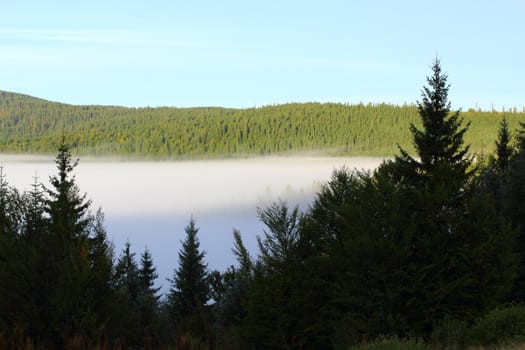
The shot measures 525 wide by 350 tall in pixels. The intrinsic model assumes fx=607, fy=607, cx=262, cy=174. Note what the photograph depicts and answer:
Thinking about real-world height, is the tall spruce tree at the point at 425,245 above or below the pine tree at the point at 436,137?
below

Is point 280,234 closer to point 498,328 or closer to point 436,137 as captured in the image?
point 436,137

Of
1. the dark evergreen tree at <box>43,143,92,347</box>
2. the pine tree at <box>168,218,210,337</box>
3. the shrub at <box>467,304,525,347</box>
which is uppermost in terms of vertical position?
the shrub at <box>467,304,525,347</box>

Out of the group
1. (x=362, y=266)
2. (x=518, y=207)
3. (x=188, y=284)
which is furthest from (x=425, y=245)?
(x=188, y=284)

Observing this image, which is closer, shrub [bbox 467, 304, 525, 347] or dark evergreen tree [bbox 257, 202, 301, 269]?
shrub [bbox 467, 304, 525, 347]

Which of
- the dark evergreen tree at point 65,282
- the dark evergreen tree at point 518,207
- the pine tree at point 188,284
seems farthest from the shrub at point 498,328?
the pine tree at point 188,284

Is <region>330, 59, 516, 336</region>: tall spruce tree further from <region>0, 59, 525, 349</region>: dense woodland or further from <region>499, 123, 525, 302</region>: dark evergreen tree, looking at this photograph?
<region>499, 123, 525, 302</region>: dark evergreen tree

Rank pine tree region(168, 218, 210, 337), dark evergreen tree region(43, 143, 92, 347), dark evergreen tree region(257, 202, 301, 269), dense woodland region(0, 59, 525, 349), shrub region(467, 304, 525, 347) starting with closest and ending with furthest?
shrub region(467, 304, 525, 347)
dark evergreen tree region(43, 143, 92, 347)
dense woodland region(0, 59, 525, 349)
dark evergreen tree region(257, 202, 301, 269)
pine tree region(168, 218, 210, 337)

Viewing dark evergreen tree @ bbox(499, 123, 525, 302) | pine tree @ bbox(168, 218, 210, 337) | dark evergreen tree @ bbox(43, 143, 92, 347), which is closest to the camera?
dark evergreen tree @ bbox(43, 143, 92, 347)

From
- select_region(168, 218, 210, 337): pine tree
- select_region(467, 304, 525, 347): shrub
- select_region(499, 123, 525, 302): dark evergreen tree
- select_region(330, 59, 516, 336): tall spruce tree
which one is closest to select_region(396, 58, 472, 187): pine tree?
select_region(330, 59, 516, 336): tall spruce tree

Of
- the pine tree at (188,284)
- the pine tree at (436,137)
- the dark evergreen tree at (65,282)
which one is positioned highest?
the pine tree at (436,137)

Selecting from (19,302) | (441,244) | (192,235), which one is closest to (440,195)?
(441,244)

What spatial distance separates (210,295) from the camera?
62.6 m

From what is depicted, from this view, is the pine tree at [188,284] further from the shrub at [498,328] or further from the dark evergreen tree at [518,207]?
the shrub at [498,328]

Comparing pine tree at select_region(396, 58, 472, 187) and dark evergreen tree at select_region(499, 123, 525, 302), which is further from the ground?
pine tree at select_region(396, 58, 472, 187)
